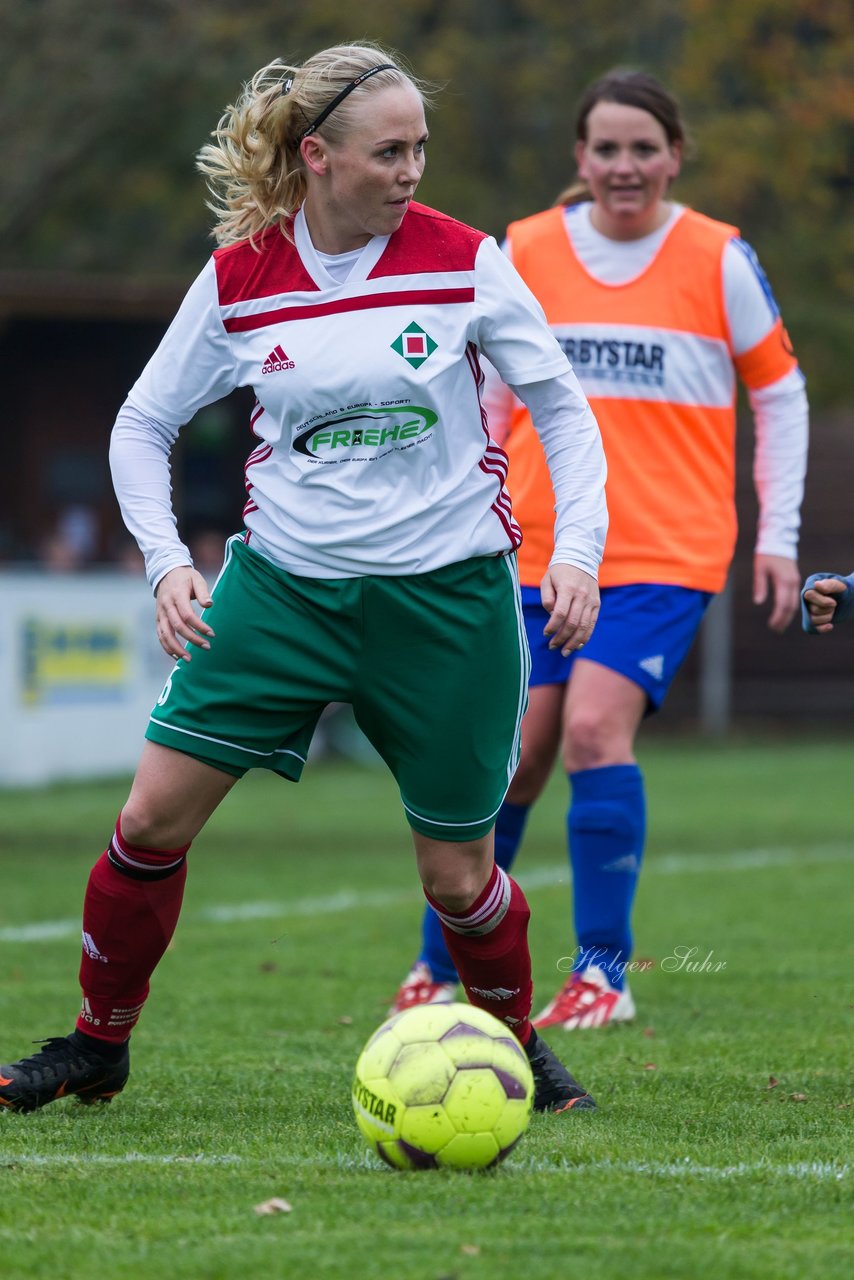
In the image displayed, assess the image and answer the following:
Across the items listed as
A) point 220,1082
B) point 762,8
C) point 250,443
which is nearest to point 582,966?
point 220,1082

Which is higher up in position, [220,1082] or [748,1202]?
[748,1202]

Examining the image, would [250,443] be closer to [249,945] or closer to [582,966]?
[249,945]

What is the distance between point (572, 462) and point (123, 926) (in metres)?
1.36

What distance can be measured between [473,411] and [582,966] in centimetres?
211

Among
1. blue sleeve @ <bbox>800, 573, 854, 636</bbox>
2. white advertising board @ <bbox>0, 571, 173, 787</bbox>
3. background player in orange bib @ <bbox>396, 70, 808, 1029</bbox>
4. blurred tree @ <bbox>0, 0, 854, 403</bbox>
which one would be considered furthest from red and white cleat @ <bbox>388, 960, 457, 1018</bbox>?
blurred tree @ <bbox>0, 0, 854, 403</bbox>

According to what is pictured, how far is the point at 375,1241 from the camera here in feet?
10.2

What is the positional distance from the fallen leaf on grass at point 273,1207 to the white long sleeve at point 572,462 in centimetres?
138

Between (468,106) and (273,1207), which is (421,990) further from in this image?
(468,106)

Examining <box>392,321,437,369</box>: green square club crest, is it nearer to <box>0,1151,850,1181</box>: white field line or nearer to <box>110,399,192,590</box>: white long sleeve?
<box>110,399,192,590</box>: white long sleeve

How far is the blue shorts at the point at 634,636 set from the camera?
564 cm

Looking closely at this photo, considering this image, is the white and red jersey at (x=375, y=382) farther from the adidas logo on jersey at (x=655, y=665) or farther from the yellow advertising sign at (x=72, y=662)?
the yellow advertising sign at (x=72, y=662)

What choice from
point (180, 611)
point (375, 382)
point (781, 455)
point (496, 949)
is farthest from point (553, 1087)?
point (781, 455)

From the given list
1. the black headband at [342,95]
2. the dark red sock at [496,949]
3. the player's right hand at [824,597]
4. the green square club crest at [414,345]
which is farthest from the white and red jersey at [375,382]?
the dark red sock at [496,949]

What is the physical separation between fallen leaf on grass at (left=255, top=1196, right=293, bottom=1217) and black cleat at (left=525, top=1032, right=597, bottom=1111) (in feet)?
3.48
